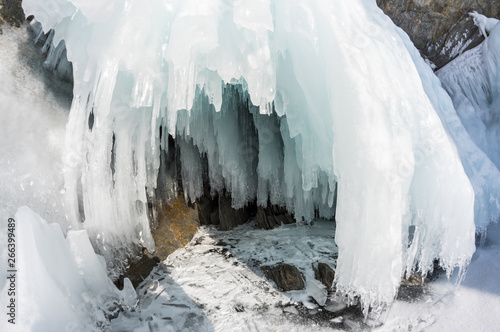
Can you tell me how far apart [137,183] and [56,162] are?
96 cm

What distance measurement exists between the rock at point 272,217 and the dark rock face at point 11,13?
15.9 ft

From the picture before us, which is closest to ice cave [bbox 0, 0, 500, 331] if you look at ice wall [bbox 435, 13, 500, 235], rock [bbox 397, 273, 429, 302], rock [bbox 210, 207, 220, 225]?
rock [bbox 397, 273, 429, 302]

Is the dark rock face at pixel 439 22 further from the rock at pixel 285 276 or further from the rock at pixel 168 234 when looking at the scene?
the rock at pixel 168 234

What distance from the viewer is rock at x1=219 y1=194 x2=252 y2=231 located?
6.53 m

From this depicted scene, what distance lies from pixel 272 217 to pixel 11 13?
5169mm

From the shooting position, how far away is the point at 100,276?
145 inches

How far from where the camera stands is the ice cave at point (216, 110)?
3.13m

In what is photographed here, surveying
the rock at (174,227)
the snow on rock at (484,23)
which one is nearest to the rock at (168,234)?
the rock at (174,227)

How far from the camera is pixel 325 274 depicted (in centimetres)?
431

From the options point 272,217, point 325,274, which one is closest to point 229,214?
point 272,217

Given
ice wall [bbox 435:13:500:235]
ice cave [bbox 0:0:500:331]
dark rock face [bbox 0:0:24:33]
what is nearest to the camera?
ice cave [bbox 0:0:500:331]

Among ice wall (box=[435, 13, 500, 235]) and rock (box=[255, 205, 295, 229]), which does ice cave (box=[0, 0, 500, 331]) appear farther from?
rock (box=[255, 205, 295, 229])

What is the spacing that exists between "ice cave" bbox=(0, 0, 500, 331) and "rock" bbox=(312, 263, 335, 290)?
0.40 feet

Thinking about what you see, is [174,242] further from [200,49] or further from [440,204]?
[440,204]
